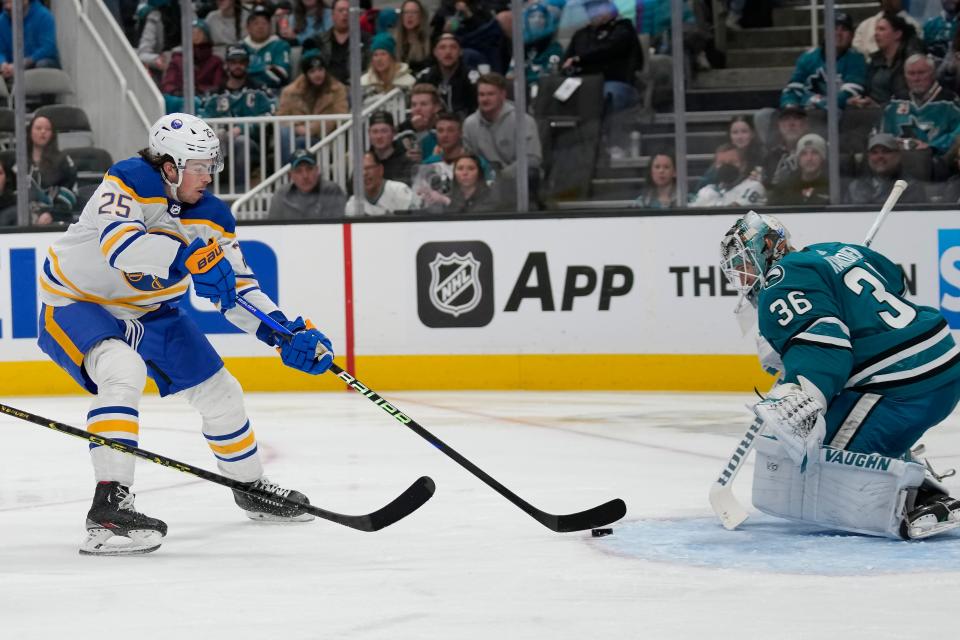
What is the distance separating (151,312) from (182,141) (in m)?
0.49

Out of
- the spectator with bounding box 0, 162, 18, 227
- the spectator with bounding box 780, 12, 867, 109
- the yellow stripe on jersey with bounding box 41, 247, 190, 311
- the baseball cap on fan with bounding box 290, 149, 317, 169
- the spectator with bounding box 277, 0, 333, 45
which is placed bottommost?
the yellow stripe on jersey with bounding box 41, 247, 190, 311

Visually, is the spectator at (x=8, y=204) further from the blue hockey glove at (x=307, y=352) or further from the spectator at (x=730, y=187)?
the blue hockey glove at (x=307, y=352)

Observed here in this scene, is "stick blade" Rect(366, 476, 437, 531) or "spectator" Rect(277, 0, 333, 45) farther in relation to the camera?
"spectator" Rect(277, 0, 333, 45)

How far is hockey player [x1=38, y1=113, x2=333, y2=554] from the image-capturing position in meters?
3.79

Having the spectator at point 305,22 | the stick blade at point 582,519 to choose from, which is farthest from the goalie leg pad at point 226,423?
the spectator at point 305,22

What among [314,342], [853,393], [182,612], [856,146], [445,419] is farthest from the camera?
[856,146]

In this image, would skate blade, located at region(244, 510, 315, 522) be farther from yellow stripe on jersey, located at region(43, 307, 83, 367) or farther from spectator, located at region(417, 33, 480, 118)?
spectator, located at region(417, 33, 480, 118)

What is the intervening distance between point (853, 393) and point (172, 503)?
6.65 ft

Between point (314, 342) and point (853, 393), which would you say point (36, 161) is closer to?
point (314, 342)

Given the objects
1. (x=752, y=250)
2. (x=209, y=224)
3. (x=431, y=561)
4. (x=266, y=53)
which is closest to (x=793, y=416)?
(x=752, y=250)

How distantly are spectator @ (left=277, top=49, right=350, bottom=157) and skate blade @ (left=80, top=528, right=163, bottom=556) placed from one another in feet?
14.4

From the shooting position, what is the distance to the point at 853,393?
3691 mm

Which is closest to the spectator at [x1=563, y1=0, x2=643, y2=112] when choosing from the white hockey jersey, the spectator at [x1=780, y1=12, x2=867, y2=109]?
the spectator at [x1=780, y1=12, x2=867, y2=109]

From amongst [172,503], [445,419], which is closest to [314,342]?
[172,503]
